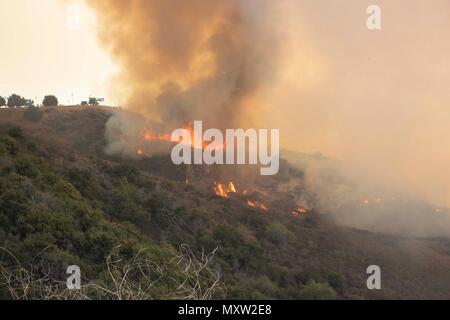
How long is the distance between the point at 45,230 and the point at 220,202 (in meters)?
20.4

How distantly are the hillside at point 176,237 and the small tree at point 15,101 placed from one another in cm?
4403

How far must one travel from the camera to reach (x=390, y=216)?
56750 mm

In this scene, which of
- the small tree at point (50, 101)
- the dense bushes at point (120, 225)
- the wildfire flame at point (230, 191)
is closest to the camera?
the dense bushes at point (120, 225)

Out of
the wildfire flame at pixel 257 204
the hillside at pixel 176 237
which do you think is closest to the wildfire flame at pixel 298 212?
the hillside at pixel 176 237

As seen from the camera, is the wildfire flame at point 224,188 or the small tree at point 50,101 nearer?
the wildfire flame at point 224,188

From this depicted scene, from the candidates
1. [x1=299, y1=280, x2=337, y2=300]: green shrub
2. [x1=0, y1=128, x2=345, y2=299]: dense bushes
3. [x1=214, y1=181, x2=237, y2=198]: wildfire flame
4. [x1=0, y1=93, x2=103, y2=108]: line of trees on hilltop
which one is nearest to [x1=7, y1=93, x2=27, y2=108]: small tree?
[x1=0, y1=93, x2=103, y2=108]: line of trees on hilltop

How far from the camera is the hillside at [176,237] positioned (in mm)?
20672

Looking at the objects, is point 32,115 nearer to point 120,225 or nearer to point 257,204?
point 257,204

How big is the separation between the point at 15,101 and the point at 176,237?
198ft

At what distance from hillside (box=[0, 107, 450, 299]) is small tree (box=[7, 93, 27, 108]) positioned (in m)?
44.0

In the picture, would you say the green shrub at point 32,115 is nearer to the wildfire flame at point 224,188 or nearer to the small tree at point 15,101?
the small tree at point 15,101

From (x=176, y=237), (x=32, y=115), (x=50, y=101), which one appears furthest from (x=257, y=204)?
(x=50, y=101)

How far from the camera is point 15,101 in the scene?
270ft
